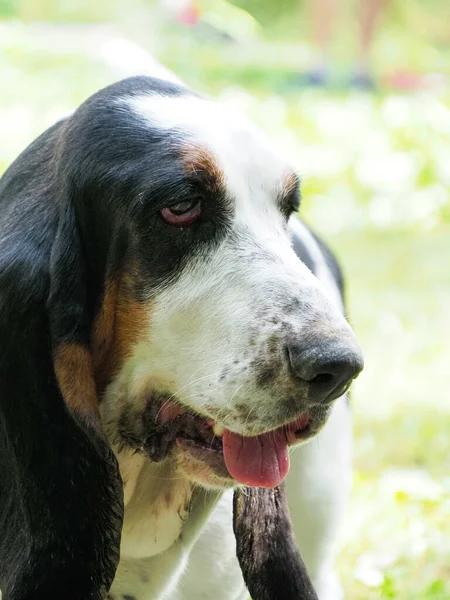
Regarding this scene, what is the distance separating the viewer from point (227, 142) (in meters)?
2.89

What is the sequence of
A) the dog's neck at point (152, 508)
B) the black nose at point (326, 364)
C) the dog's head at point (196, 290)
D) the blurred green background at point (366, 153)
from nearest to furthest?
the black nose at point (326, 364) → the dog's head at point (196, 290) → the dog's neck at point (152, 508) → the blurred green background at point (366, 153)

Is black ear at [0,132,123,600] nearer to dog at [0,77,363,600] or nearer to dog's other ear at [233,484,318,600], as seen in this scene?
dog at [0,77,363,600]

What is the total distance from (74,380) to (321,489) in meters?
1.31

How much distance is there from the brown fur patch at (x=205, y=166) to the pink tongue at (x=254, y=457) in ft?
2.04

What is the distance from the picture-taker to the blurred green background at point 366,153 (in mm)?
5266

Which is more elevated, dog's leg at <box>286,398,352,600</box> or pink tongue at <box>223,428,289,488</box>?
pink tongue at <box>223,428,289,488</box>

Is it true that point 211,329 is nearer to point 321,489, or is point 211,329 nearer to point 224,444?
point 224,444

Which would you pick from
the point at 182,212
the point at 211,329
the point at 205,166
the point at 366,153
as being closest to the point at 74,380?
the point at 211,329

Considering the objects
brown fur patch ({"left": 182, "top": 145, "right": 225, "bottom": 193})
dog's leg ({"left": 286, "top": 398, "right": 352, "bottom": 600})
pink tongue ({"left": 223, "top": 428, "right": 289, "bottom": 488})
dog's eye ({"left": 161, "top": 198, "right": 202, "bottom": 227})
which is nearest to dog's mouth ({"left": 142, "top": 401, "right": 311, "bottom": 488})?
pink tongue ({"left": 223, "top": 428, "right": 289, "bottom": 488})

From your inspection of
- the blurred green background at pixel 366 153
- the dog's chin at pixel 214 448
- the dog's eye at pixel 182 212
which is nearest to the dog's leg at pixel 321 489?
the blurred green background at pixel 366 153

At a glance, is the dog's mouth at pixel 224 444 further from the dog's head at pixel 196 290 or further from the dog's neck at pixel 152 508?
the dog's neck at pixel 152 508

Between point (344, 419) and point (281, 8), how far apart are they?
610 inches

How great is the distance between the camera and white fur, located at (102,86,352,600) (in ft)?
8.91

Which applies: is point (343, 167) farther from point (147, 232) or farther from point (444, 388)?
point (147, 232)
